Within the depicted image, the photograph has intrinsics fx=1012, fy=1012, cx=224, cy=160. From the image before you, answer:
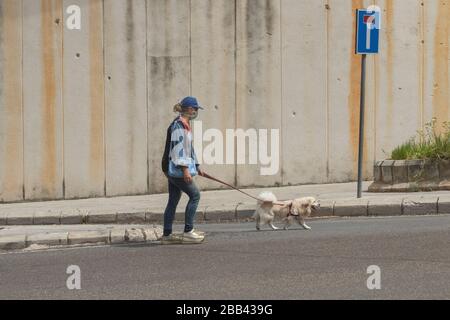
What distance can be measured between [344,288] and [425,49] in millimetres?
8928

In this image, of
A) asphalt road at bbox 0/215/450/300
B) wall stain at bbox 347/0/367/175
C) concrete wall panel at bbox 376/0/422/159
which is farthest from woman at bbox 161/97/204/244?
concrete wall panel at bbox 376/0/422/159

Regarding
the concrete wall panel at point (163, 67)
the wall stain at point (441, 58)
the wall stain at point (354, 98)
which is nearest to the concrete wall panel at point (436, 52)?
the wall stain at point (441, 58)

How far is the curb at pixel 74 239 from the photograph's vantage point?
1123 centimetres

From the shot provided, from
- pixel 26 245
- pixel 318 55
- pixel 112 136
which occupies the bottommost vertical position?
pixel 26 245

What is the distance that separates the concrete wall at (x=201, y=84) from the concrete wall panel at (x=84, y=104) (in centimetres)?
2

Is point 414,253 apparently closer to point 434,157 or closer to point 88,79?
point 434,157

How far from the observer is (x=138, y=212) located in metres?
13.6

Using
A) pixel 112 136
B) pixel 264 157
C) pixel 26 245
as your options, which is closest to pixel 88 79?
pixel 112 136

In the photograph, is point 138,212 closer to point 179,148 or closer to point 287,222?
point 287,222

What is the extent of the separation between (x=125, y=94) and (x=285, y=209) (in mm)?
4810

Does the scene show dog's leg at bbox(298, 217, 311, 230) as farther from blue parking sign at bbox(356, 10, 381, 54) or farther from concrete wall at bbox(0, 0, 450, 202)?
concrete wall at bbox(0, 0, 450, 202)

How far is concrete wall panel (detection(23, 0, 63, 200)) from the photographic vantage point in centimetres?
1541

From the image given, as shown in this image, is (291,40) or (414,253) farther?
(291,40)

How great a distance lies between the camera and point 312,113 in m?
16.1
